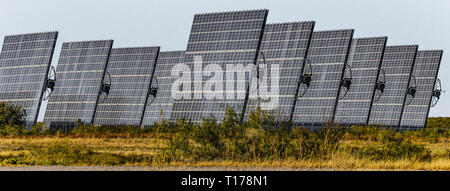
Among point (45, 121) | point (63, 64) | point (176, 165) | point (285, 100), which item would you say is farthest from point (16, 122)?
point (176, 165)

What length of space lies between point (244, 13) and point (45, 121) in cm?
1962

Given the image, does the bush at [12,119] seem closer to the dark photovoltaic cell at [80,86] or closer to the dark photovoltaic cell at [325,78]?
the dark photovoltaic cell at [80,86]

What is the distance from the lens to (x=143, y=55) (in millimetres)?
55875

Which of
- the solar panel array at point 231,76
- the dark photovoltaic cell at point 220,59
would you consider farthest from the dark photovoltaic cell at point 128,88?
the dark photovoltaic cell at point 220,59

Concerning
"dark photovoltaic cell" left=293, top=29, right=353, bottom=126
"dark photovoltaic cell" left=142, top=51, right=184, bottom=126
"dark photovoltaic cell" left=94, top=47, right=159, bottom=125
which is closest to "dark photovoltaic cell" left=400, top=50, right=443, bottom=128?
"dark photovoltaic cell" left=293, top=29, right=353, bottom=126

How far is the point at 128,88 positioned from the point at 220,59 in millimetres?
17242

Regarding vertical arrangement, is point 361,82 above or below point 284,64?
above

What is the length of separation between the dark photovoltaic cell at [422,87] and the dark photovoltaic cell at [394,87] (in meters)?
2.58

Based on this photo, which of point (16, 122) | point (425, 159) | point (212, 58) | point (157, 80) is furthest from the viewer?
point (157, 80)

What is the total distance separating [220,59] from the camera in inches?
1559

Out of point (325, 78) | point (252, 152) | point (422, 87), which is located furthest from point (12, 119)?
point (422, 87)

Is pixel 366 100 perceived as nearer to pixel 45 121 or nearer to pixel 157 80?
pixel 157 80

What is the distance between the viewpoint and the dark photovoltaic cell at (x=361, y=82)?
51656 mm

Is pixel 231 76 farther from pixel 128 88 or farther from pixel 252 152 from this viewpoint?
pixel 128 88
